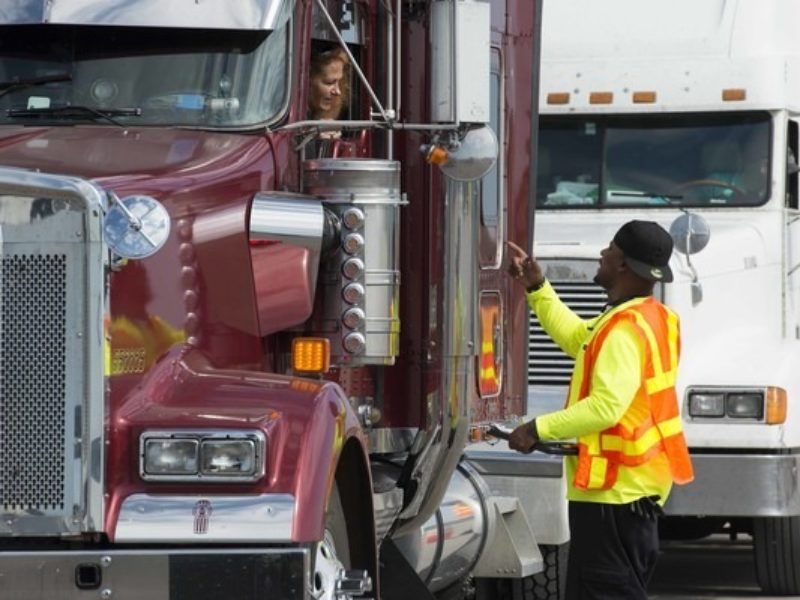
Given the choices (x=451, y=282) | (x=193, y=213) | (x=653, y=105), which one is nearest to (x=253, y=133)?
(x=193, y=213)

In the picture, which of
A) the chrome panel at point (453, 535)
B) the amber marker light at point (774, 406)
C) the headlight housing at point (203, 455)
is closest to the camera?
the headlight housing at point (203, 455)

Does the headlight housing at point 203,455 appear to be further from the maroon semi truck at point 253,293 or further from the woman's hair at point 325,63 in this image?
the woman's hair at point 325,63

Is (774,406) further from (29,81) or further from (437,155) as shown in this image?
(29,81)

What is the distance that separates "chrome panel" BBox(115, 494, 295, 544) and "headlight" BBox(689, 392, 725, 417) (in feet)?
19.2

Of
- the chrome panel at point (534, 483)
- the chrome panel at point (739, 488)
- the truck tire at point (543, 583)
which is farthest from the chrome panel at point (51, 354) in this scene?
the chrome panel at point (739, 488)

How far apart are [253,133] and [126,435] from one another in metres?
1.47

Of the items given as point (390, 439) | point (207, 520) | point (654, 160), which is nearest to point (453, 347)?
point (390, 439)

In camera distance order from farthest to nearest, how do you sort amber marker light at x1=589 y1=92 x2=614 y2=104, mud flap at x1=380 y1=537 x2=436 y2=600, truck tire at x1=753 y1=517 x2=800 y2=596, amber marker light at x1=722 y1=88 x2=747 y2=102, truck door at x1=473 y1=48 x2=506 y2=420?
amber marker light at x1=589 y1=92 x2=614 y2=104 → amber marker light at x1=722 y1=88 x2=747 y2=102 → truck tire at x1=753 y1=517 x2=800 y2=596 → truck door at x1=473 y1=48 x2=506 y2=420 → mud flap at x1=380 y1=537 x2=436 y2=600

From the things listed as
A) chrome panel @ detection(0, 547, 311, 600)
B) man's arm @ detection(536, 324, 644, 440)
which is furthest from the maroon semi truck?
man's arm @ detection(536, 324, 644, 440)

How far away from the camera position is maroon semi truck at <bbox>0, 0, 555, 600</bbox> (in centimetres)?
620

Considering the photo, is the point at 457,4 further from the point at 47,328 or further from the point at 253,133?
the point at 47,328

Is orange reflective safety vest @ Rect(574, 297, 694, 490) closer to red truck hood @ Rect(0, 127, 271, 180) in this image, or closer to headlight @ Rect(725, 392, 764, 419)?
red truck hood @ Rect(0, 127, 271, 180)

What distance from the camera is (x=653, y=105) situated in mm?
12422

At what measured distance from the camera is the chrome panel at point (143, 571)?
6.06 metres
